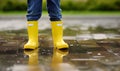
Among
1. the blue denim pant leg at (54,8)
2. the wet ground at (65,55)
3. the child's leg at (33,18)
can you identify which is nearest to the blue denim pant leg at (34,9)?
the child's leg at (33,18)

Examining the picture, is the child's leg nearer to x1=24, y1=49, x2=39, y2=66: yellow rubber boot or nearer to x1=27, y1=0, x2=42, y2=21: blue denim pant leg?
x1=27, y1=0, x2=42, y2=21: blue denim pant leg

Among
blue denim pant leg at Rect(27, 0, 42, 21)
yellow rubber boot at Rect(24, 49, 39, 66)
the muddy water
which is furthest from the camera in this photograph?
blue denim pant leg at Rect(27, 0, 42, 21)

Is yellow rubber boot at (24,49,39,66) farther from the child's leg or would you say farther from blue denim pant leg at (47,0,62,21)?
blue denim pant leg at (47,0,62,21)

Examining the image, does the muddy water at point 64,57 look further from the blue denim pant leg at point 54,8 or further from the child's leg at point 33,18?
the blue denim pant leg at point 54,8

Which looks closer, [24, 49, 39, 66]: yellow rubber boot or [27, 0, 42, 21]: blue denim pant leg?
A: [24, 49, 39, 66]: yellow rubber boot

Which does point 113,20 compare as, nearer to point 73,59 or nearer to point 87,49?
point 87,49

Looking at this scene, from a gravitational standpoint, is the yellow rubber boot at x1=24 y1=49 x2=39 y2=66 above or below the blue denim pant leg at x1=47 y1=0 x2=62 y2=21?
below

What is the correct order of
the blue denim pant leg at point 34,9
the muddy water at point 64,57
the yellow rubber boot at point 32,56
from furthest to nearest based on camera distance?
the blue denim pant leg at point 34,9 < the yellow rubber boot at point 32,56 < the muddy water at point 64,57

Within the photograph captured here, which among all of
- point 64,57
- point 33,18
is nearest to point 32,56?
point 64,57

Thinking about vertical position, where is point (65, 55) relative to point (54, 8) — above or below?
below

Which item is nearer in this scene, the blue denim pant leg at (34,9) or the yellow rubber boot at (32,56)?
the yellow rubber boot at (32,56)

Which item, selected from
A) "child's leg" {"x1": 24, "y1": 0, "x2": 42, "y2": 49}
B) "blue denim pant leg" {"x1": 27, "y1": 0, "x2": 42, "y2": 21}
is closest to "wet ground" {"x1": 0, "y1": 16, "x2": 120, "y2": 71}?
"child's leg" {"x1": 24, "y1": 0, "x2": 42, "y2": 49}

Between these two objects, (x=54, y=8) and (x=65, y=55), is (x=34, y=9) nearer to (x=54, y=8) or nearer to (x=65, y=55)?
(x=54, y=8)

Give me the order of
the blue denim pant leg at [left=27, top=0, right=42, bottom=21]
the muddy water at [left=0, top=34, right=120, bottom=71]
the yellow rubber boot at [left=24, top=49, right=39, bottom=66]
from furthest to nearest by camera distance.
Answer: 1. the blue denim pant leg at [left=27, top=0, right=42, bottom=21]
2. the yellow rubber boot at [left=24, top=49, right=39, bottom=66]
3. the muddy water at [left=0, top=34, right=120, bottom=71]
